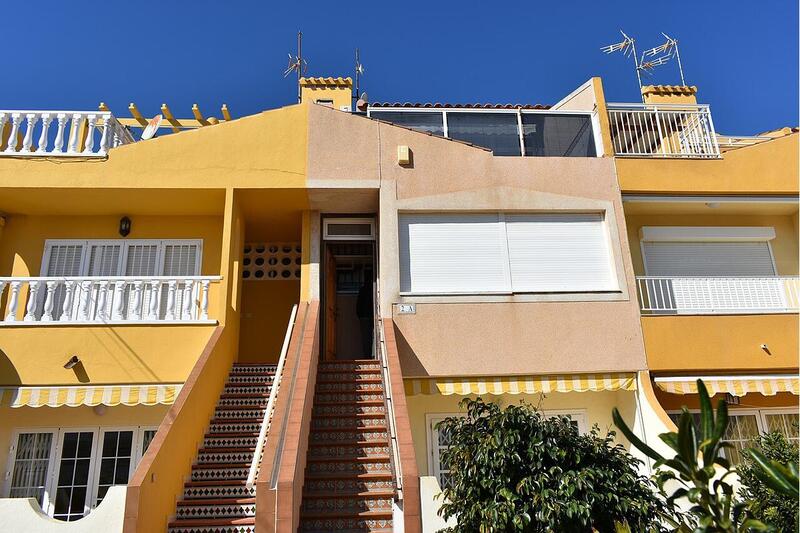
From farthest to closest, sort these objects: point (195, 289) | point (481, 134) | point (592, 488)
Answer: point (481, 134) → point (195, 289) → point (592, 488)

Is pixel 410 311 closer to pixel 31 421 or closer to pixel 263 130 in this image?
pixel 263 130

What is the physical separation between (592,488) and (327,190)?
31.8 ft

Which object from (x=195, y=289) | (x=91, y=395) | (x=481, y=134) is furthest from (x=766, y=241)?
(x=91, y=395)

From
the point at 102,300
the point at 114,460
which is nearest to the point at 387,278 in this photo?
the point at 102,300

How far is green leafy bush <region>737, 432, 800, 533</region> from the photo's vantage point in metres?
7.36

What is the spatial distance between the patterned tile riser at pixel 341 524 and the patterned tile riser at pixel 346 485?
0.65 metres

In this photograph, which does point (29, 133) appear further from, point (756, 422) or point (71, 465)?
point (756, 422)

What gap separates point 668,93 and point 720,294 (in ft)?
39.4

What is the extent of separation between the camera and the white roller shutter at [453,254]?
14.2 m

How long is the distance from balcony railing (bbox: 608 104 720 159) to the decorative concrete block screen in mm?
10168

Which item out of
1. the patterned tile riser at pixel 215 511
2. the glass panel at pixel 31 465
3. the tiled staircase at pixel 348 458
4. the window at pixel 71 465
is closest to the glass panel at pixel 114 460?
the window at pixel 71 465

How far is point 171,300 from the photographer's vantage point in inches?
535

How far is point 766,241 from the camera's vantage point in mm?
16969

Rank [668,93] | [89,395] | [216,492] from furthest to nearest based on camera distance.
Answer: [668,93], [89,395], [216,492]
